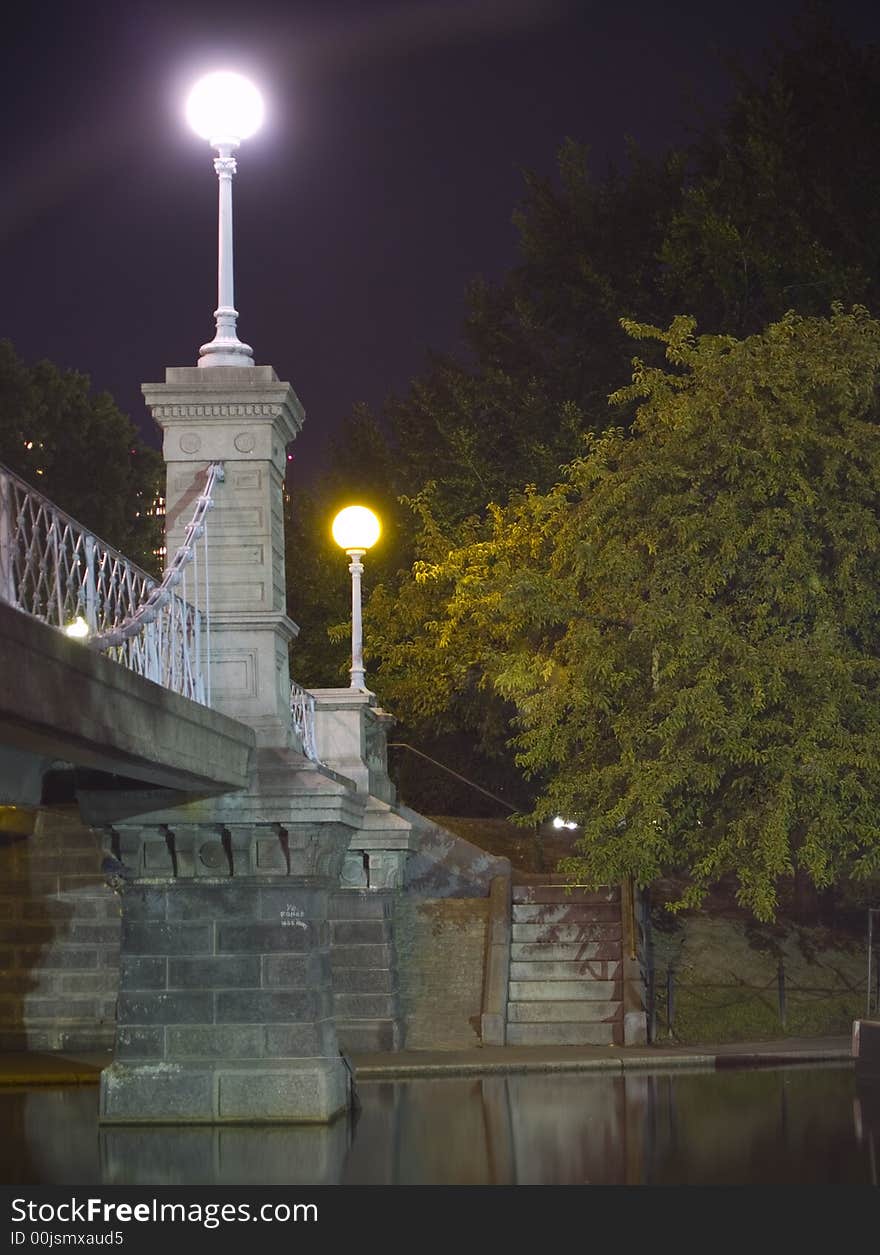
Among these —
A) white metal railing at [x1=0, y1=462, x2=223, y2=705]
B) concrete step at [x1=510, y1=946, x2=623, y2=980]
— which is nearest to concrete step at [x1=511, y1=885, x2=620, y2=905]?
concrete step at [x1=510, y1=946, x2=623, y2=980]

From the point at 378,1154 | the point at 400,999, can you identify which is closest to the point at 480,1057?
the point at 400,999

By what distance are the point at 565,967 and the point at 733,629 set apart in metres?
6.13

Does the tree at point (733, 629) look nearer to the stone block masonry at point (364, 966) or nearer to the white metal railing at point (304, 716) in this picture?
the white metal railing at point (304, 716)

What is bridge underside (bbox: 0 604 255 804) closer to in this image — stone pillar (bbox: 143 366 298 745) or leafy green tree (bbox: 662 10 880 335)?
stone pillar (bbox: 143 366 298 745)

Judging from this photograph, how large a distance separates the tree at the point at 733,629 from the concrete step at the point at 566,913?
349 centimetres

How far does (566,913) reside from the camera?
2558 centimetres

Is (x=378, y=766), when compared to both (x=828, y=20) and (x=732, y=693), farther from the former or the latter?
(x=828, y=20)

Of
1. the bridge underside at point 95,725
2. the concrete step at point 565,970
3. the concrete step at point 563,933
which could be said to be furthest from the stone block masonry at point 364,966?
the bridge underside at point 95,725

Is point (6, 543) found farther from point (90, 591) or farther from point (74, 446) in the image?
point (74, 446)

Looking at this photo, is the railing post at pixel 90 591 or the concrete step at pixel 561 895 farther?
the concrete step at pixel 561 895

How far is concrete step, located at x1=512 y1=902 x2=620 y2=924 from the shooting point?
25438 mm

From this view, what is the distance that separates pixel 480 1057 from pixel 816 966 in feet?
19.8

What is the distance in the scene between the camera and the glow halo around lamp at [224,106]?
48.6 feet

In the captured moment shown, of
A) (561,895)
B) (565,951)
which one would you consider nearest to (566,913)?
(561,895)
